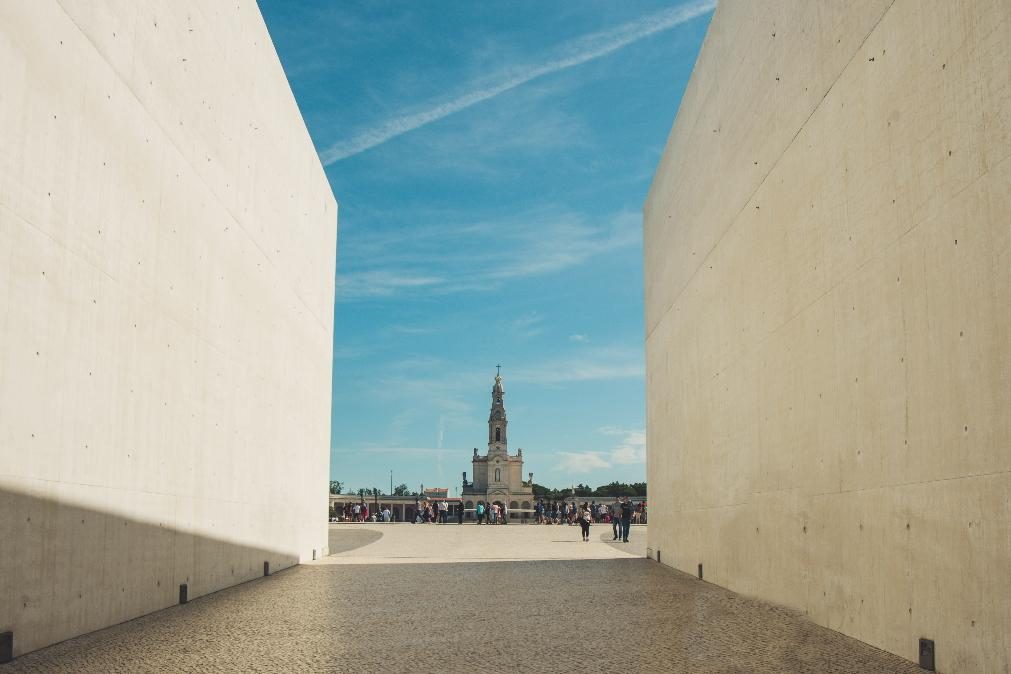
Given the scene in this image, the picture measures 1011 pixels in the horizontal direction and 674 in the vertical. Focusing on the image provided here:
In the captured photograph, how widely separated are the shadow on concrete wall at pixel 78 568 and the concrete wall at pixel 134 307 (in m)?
0.02

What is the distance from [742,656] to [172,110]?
7.01 meters

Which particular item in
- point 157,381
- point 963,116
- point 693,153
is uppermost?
point 693,153

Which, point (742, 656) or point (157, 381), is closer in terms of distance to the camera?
point (742, 656)

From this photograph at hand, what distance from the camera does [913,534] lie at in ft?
20.6

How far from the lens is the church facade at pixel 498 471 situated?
11856 centimetres

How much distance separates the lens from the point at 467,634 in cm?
783

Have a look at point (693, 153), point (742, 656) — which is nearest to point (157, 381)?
point (742, 656)

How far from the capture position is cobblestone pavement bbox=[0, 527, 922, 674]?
6391 millimetres

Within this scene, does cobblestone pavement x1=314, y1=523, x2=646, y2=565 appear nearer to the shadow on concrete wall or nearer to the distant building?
the shadow on concrete wall

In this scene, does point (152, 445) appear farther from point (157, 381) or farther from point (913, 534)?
point (913, 534)

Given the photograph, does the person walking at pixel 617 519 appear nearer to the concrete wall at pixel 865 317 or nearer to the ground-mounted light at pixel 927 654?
the concrete wall at pixel 865 317

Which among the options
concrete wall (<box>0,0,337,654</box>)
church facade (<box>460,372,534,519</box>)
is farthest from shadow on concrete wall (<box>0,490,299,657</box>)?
church facade (<box>460,372,534,519</box>)

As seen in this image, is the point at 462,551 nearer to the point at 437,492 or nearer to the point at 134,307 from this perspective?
the point at 134,307

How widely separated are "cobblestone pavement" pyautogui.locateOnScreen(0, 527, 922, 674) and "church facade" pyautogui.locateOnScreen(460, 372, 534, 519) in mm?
105774
